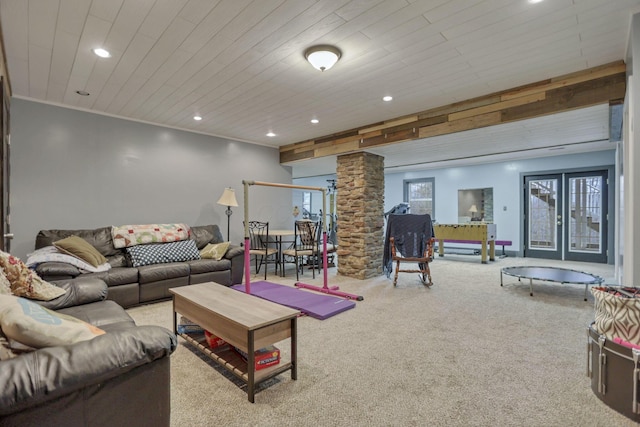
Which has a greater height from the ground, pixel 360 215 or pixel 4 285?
pixel 360 215

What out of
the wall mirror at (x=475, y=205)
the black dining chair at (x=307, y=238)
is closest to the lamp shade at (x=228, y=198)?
the black dining chair at (x=307, y=238)

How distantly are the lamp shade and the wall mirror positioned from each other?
6229 mm

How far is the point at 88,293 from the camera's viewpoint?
8.21 ft

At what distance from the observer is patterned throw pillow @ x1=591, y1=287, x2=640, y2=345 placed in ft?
5.76

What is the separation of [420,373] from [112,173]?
4730 mm

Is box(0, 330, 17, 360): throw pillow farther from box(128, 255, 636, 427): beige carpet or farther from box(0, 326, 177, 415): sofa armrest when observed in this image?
box(128, 255, 636, 427): beige carpet

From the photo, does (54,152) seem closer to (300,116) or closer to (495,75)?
(300,116)

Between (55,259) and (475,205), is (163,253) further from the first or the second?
(475,205)

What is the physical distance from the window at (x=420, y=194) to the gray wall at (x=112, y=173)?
5.11 meters

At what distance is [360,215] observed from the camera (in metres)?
5.40

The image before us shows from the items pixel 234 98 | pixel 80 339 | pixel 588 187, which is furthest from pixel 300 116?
pixel 588 187

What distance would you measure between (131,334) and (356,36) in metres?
2.44

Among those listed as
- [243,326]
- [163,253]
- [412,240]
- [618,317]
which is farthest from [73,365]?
[412,240]

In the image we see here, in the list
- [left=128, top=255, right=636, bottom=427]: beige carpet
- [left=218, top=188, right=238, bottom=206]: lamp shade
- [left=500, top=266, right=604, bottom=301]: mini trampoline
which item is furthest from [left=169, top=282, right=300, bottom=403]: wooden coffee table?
[left=500, top=266, right=604, bottom=301]: mini trampoline
